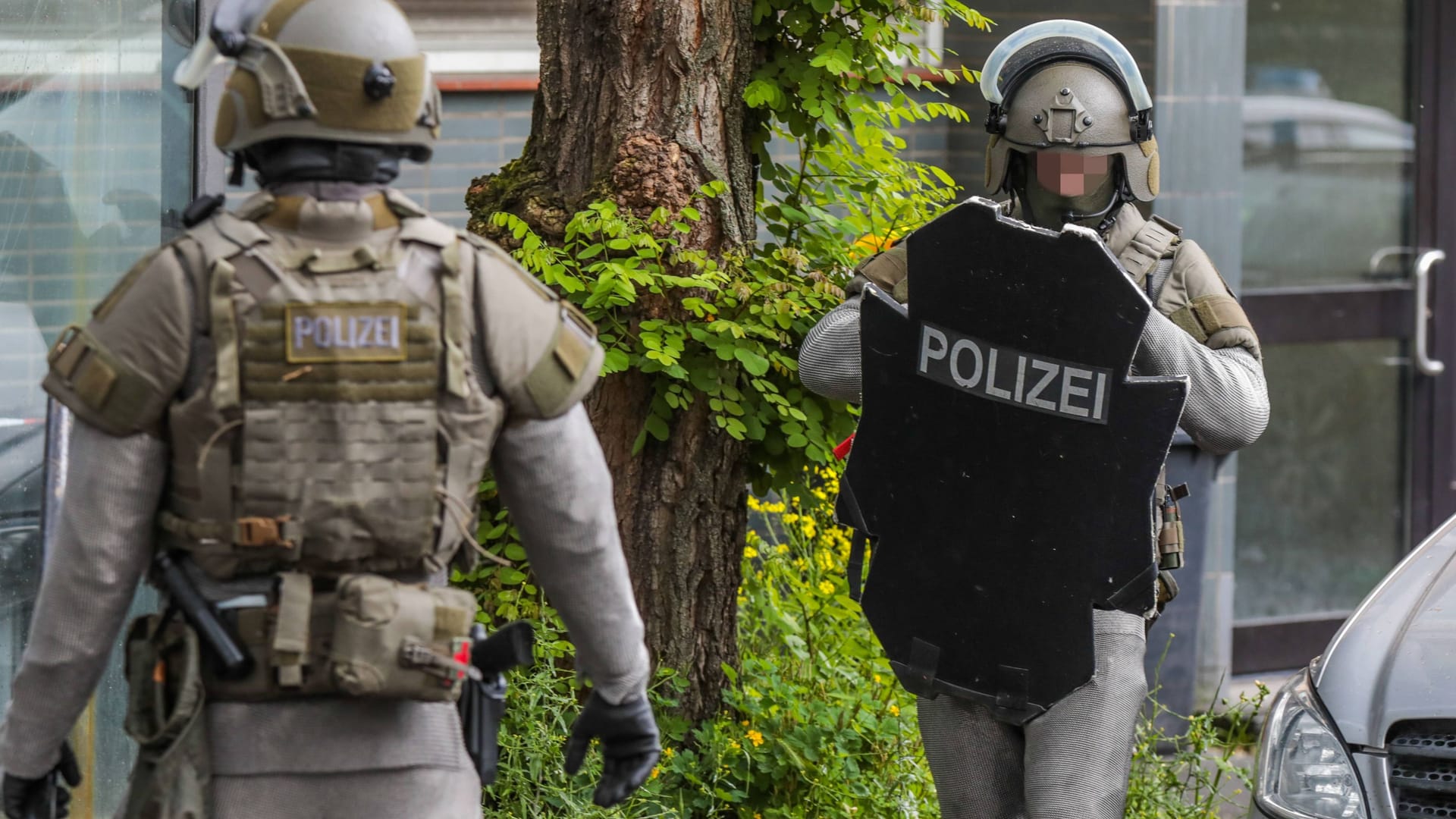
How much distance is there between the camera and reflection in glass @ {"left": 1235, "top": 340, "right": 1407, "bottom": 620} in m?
6.82

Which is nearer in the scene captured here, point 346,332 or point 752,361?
point 346,332

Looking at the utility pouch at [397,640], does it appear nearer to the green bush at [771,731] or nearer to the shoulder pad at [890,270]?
the shoulder pad at [890,270]

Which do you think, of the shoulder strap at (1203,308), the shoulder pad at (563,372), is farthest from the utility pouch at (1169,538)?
the shoulder pad at (563,372)

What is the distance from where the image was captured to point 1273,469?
6.91 meters

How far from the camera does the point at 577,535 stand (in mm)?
2332

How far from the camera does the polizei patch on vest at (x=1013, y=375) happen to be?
2930 mm

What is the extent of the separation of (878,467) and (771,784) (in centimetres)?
125

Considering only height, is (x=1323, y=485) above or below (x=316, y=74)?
below

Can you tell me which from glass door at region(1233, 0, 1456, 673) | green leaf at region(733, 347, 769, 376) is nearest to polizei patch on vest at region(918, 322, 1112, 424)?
green leaf at region(733, 347, 769, 376)

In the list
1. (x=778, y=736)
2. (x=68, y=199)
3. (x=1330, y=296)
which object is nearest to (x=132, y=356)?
(x=68, y=199)

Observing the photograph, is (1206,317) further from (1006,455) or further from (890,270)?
(890,270)

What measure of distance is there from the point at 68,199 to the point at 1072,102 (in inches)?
82.8

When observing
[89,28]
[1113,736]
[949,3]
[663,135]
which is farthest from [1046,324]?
[89,28]

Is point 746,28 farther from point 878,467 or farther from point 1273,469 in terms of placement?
point 1273,469
